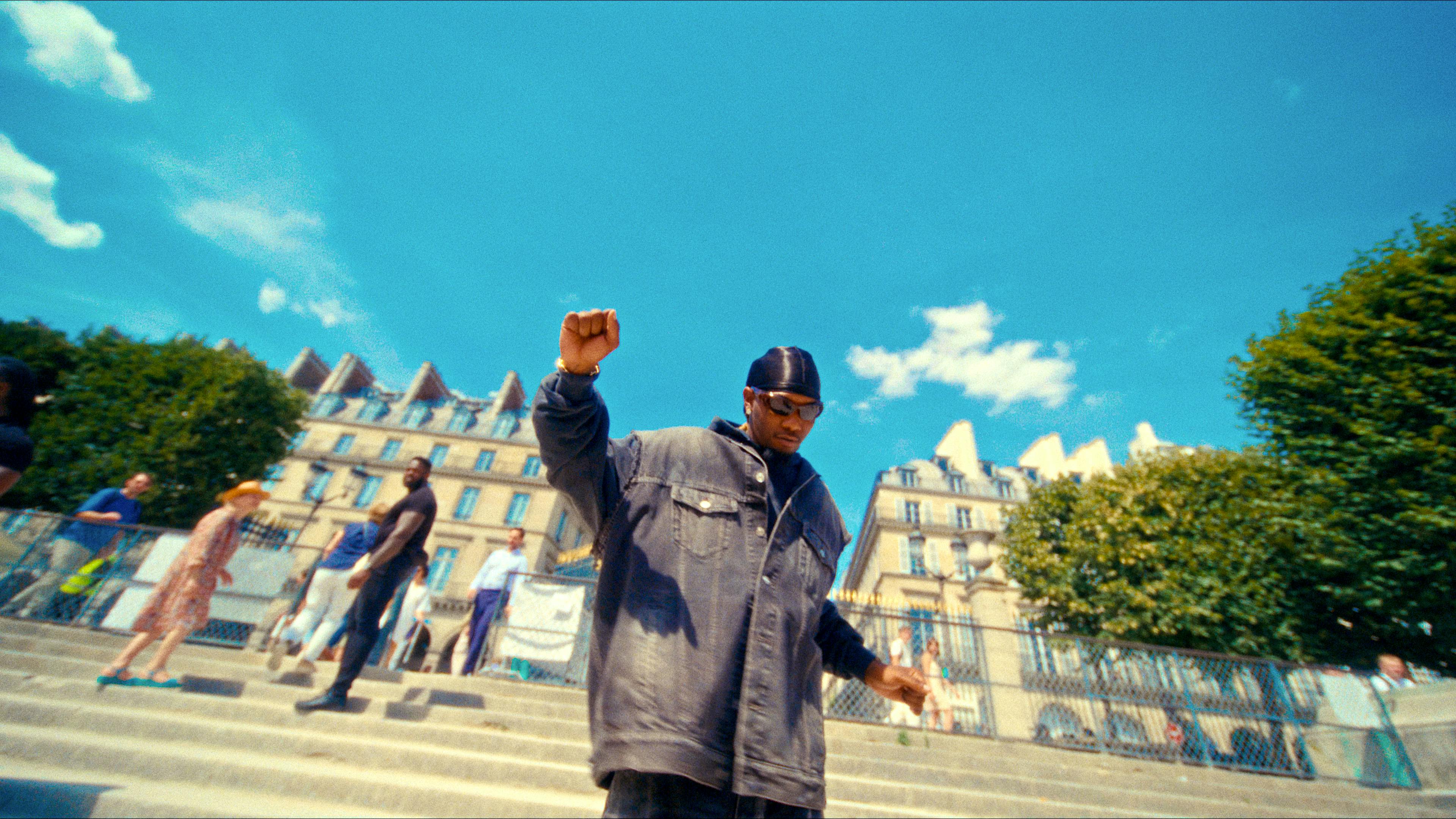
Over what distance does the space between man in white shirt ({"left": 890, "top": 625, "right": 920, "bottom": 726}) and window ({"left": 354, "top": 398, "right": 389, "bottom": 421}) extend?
3734 centimetres

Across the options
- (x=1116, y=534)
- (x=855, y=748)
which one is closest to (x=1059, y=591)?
(x=1116, y=534)

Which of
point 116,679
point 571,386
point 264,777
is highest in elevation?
point 571,386

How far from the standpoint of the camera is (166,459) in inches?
640

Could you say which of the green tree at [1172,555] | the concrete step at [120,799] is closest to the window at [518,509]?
the green tree at [1172,555]

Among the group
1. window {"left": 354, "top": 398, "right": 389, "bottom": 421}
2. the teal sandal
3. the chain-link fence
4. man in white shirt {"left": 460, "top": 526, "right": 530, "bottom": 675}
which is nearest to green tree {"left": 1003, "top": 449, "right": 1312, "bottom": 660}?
Result: man in white shirt {"left": 460, "top": 526, "right": 530, "bottom": 675}

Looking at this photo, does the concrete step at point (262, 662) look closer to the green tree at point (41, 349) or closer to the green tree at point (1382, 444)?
the green tree at point (1382, 444)

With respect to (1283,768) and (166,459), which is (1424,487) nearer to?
(1283,768)

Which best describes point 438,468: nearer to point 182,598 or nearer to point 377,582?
point 182,598

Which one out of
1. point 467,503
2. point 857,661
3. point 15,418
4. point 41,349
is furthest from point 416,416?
point 857,661

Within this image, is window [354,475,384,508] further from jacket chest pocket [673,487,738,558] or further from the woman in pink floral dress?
jacket chest pocket [673,487,738,558]

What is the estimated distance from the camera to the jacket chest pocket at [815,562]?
1.53m

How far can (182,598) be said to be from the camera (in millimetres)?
4605

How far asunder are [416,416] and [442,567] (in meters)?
11.2

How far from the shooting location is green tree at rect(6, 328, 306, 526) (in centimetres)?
1477
